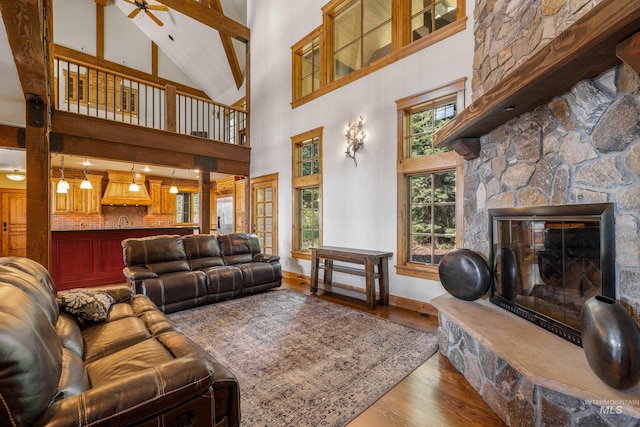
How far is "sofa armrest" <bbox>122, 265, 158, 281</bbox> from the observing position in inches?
136

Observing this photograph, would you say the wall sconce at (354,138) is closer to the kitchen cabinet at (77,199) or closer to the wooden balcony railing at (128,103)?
the wooden balcony railing at (128,103)

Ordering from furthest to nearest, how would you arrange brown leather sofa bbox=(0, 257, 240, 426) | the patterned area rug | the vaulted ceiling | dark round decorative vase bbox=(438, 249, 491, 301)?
the vaulted ceiling → dark round decorative vase bbox=(438, 249, 491, 301) → the patterned area rug → brown leather sofa bbox=(0, 257, 240, 426)

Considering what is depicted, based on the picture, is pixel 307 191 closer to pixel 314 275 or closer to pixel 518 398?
pixel 314 275

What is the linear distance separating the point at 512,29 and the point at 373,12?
3.17 meters

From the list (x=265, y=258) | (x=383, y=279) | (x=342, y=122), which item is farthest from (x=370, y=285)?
(x=342, y=122)

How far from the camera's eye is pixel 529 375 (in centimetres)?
134

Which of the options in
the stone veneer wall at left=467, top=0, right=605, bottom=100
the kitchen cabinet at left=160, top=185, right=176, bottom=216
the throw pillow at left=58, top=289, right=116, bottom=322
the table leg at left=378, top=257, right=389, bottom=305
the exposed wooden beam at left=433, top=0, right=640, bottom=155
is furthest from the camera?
the kitchen cabinet at left=160, top=185, right=176, bottom=216

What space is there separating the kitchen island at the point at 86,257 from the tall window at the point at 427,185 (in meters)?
5.11

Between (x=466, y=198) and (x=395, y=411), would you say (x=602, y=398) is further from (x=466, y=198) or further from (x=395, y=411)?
(x=466, y=198)

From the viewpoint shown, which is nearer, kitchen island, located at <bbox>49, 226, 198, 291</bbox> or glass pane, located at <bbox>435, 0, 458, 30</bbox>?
glass pane, located at <bbox>435, 0, 458, 30</bbox>

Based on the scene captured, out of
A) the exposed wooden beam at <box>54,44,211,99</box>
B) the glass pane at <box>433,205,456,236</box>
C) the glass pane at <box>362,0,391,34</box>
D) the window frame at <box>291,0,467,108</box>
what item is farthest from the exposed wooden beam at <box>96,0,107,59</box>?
the glass pane at <box>433,205,456,236</box>

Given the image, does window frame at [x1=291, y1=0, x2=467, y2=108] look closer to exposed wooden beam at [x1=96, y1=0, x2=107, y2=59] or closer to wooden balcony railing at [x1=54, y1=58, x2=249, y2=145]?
wooden balcony railing at [x1=54, y1=58, x2=249, y2=145]

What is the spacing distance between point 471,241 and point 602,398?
1.56 meters

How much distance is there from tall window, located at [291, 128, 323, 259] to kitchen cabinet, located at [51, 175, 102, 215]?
6.14 m
